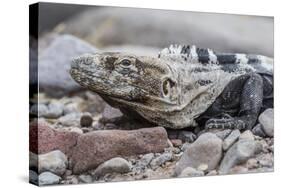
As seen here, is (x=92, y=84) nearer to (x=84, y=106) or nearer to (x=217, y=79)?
(x=84, y=106)

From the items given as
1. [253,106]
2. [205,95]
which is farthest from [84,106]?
[253,106]

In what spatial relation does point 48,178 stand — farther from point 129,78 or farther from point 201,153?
point 201,153

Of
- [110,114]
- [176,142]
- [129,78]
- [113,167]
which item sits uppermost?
[129,78]

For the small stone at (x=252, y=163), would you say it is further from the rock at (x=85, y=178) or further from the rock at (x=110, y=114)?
the rock at (x=85, y=178)

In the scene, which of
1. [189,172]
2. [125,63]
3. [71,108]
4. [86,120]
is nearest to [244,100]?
[189,172]

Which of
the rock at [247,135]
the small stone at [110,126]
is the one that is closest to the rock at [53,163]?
the small stone at [110,126]
